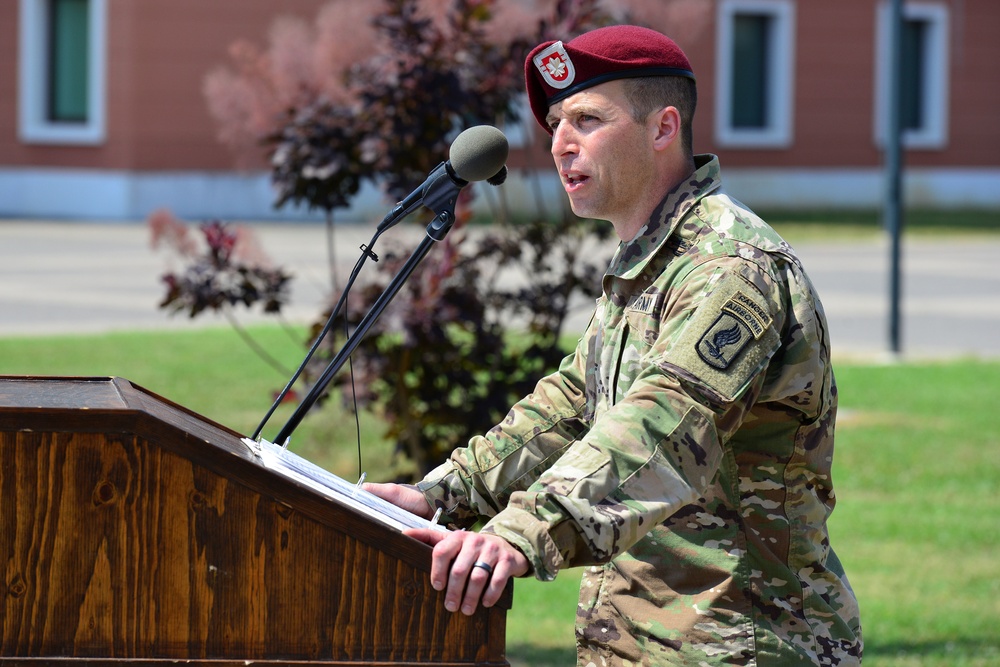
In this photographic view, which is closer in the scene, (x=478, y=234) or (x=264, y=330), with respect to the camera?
(x=478, y=234)

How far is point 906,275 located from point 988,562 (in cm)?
1246

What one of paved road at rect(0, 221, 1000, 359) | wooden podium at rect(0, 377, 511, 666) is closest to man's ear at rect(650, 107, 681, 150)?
wooden podium at rect(0, 377, 511, 666)

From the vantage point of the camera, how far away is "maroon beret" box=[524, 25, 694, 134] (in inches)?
95.1

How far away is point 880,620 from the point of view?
5.85 metres

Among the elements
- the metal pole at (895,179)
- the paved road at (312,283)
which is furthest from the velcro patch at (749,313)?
the metal pole at (895,179)

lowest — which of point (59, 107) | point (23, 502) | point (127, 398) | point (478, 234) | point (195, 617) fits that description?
point (195, 617)

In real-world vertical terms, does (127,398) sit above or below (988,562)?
above

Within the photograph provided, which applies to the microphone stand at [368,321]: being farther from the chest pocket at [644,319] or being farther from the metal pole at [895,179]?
the metal pole at [895,179]

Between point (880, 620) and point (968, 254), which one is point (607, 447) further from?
point (968, 254)

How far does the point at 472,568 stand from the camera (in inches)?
78.6

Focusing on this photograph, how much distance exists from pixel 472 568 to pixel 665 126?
0.85 meters

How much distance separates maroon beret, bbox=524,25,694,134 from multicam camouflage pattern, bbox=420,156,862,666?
214 millimetres

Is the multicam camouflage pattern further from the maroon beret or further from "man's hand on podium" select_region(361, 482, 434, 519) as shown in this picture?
the maroon beret

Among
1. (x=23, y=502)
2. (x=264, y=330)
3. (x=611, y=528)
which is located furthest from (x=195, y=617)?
(x=264, y=330)
